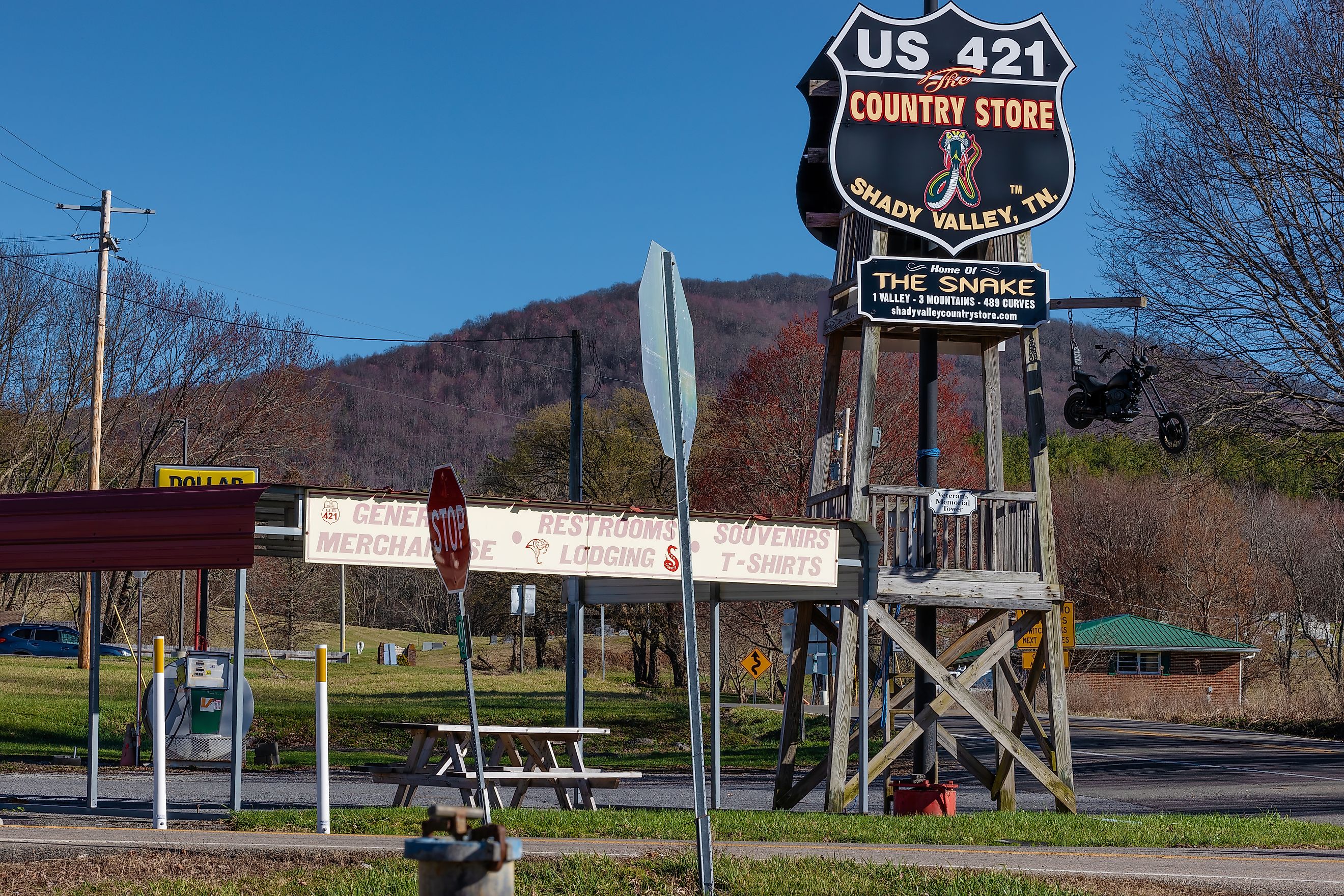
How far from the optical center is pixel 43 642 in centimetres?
4756

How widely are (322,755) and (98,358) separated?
2679 centimetres

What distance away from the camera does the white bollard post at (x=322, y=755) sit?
953 centimetres

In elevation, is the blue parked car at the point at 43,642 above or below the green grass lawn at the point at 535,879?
above

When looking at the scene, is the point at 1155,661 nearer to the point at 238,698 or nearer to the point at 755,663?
the point at 755,663

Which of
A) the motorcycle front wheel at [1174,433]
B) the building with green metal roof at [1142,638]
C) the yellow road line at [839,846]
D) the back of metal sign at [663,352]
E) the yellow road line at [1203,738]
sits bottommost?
the yellow road line at [1203,738]

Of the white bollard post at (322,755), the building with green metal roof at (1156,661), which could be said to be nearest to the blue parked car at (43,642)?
the building with green metal roof at (1156,661)

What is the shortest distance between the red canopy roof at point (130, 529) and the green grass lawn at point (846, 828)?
2.18 meters

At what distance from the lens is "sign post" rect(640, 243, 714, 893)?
6332mm

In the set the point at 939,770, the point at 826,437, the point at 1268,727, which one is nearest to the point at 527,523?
the point at 826,437

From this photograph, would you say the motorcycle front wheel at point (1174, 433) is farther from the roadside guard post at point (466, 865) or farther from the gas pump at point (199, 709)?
the roadside guard post at point (466, 865)

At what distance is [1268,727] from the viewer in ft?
114

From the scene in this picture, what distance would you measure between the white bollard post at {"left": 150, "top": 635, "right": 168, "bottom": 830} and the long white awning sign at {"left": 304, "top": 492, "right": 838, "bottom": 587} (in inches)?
57.0

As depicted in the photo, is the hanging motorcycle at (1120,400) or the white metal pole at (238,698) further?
the hanging motorcycle at (1120,400)

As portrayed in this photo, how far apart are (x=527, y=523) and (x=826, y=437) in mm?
5741
